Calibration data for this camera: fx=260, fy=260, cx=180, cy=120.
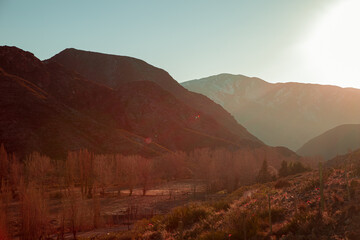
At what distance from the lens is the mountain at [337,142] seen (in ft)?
378

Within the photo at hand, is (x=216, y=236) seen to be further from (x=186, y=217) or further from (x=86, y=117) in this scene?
(x=86, y=117)

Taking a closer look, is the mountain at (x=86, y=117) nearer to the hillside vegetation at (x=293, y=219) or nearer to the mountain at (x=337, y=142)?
the mountain at (x=337, y=142)

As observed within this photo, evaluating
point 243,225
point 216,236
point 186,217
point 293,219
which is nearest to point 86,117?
point 186,217

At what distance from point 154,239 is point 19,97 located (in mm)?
93778

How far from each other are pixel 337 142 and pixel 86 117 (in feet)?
374

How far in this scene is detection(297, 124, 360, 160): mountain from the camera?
11525cm

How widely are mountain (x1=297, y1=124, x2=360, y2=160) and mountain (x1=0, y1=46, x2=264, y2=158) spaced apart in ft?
105

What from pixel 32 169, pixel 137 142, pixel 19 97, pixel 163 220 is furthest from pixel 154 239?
pixel 19 97

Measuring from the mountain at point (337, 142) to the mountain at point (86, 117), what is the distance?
3186 centimetres

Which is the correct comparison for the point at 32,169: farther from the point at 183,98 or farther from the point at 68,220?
the point at 183,98

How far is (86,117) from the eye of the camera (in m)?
99.6

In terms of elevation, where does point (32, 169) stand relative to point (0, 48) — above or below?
below

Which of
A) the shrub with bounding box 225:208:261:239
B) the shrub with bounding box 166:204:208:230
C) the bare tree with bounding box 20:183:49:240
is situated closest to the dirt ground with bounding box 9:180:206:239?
the bare tree with bounding box 20:183:49:240

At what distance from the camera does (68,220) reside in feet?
80.0
